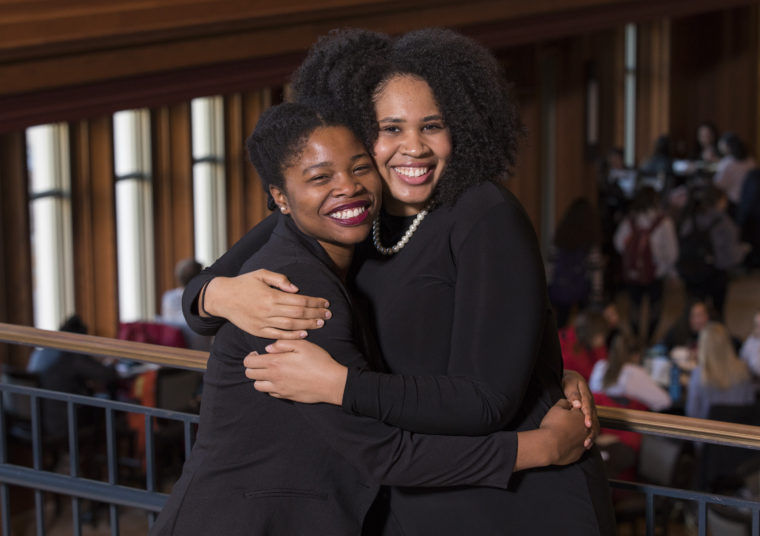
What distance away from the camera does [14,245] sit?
25.4ft

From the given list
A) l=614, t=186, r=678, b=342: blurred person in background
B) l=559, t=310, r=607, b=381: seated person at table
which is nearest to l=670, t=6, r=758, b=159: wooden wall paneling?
l=614, t=186, r=678, b=342: blurred person in background

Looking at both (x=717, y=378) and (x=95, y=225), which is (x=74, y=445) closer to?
(x=717, y=378)

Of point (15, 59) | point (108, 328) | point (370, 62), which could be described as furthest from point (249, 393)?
point (108, 328)

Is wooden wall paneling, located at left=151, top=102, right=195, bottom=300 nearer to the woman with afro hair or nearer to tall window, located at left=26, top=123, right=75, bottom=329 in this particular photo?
tall window, located at left=26, top=123, right=75, bottom=329

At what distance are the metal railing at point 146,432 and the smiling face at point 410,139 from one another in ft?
2.29

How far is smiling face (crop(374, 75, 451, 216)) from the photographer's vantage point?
1877mm

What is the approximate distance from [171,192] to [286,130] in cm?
757

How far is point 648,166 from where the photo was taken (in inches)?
512

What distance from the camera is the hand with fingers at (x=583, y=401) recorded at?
1939mm

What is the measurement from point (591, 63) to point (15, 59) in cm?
903

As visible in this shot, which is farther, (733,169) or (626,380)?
(733,169)

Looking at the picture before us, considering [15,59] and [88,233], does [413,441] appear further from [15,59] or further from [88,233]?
[88,233]

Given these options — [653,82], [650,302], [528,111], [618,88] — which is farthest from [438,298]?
[653,82]

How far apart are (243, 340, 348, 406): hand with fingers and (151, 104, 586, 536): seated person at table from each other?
2 cm
